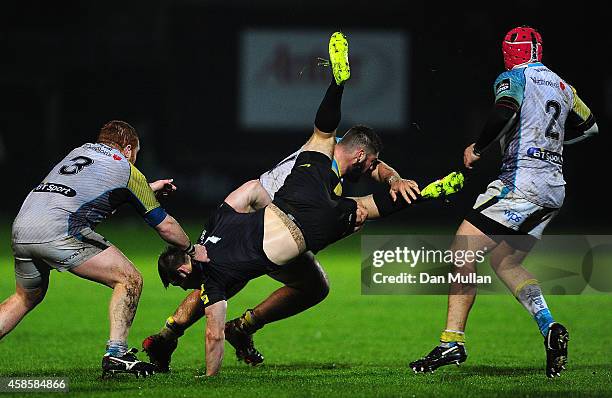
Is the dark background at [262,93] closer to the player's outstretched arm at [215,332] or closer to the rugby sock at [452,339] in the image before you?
the rugby sock at [452,339]

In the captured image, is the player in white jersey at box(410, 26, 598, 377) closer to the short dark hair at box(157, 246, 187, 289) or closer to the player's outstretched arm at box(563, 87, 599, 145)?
the player's outstretched arm at box(563, 87, 599, 145)

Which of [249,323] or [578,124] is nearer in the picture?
[578,124]

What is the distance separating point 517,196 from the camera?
8328 mm

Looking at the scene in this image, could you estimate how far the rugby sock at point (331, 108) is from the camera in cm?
766

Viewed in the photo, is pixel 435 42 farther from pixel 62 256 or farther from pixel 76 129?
pixel 62 256

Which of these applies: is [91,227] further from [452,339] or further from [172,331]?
[452,339]

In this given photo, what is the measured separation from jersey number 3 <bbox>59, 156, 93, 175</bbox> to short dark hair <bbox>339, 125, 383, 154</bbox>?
1825 millimetres

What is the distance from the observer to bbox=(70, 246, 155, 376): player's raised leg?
7.60 metres

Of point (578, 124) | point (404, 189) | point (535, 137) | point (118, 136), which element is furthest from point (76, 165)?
point (578, 124)

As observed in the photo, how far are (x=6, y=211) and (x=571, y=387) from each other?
20.0 metres

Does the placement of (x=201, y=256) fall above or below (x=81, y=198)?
below

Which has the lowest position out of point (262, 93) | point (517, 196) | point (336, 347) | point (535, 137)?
point (336, 347)

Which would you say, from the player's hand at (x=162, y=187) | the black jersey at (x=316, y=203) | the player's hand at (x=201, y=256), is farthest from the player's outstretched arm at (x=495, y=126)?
the player's hand at (x=162, y=187)

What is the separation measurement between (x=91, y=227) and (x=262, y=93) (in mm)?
17002
